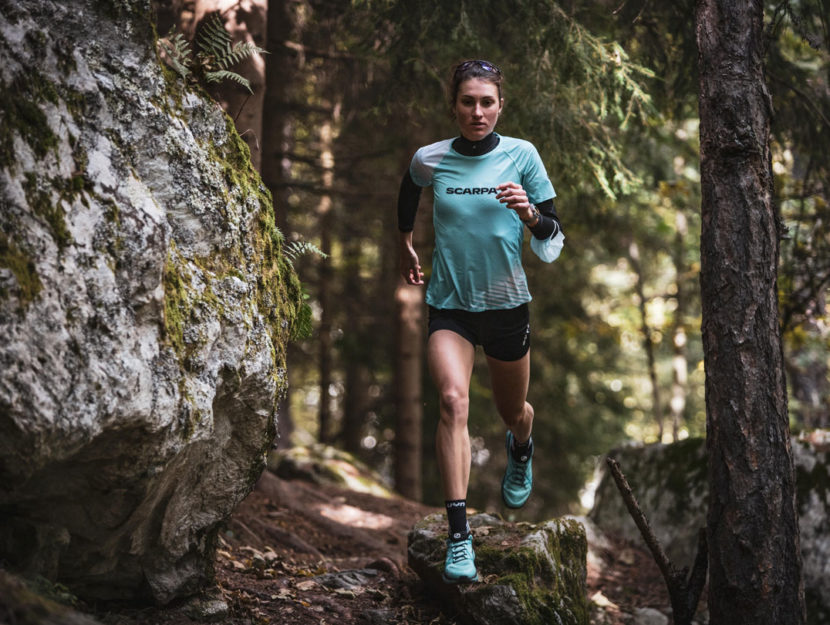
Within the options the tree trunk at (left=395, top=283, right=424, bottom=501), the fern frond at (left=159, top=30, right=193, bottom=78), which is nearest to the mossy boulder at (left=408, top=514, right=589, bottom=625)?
the fern frond at (left=159, top=30, right=193, bottom=78)

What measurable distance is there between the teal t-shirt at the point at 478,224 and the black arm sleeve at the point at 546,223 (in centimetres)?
5

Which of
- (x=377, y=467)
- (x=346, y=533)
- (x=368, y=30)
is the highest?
(x=368, y=30)

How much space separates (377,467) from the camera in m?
15.5

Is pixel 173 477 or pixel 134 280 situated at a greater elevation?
pixel 134 280

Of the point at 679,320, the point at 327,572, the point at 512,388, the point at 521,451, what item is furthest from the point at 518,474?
the point at 679,320

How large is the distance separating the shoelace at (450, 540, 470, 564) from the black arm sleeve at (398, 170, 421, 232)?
2.01 meters

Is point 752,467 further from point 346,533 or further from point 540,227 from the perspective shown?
point 346,533

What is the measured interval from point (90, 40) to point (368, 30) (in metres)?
4.35

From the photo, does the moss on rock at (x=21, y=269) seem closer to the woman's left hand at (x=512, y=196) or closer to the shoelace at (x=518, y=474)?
the woman's left hand at (x=512, y=196)

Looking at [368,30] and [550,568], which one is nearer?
[550,568]

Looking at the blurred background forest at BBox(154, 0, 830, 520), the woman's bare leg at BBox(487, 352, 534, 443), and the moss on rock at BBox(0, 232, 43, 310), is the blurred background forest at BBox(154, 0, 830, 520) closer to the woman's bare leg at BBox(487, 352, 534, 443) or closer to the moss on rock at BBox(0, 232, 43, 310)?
the woman's bare leg at BBox(487, 352, 534, 443)

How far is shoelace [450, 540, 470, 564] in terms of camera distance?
436cm

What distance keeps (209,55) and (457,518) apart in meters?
3.20

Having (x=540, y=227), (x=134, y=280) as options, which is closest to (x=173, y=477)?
(x=134, y=280)
